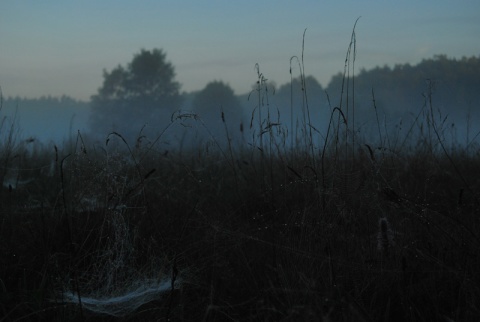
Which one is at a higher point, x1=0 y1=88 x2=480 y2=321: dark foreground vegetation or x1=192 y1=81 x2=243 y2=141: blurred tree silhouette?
x1=192 y1=81 x2=243 y2=141: blurred tree silhouette

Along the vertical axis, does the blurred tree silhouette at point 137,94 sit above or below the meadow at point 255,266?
above

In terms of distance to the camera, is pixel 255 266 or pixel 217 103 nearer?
pixel 255 266

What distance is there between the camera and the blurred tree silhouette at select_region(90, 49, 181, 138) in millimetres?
38625

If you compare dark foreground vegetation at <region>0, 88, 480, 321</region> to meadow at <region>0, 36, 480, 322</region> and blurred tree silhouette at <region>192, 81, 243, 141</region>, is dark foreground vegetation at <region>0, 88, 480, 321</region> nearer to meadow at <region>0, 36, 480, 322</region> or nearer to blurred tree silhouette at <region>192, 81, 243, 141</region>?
meadow at <region>0, 36, 480, 322</region>

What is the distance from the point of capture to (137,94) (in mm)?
39594

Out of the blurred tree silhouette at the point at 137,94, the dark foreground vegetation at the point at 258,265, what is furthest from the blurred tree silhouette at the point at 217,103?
the dark foreground vegetation at the point at 258,265

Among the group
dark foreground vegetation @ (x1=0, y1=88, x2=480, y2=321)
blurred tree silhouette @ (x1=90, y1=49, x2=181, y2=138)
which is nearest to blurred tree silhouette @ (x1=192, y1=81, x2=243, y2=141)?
blurred tree silhouette @ (x1=90, y1=49, x2=181, y2=138)

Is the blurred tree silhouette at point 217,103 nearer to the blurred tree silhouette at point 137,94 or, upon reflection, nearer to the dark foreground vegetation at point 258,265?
the blurred tree silhouette at point 137,94

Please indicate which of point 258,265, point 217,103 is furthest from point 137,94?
point 258,265

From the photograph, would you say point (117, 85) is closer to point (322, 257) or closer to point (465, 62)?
point (465, 62)

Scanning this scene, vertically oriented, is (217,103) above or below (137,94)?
below

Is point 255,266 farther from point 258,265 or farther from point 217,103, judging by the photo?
point 217,103

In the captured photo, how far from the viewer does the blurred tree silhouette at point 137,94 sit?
127 ft

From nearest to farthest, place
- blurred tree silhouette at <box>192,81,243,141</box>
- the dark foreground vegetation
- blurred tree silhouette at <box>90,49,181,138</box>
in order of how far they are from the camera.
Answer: the dark foreground vegetation, blurred tree silhouette at <box>192,81,243,141</box>, blurred tree silhouette at <box>90,49,181,138</box>
